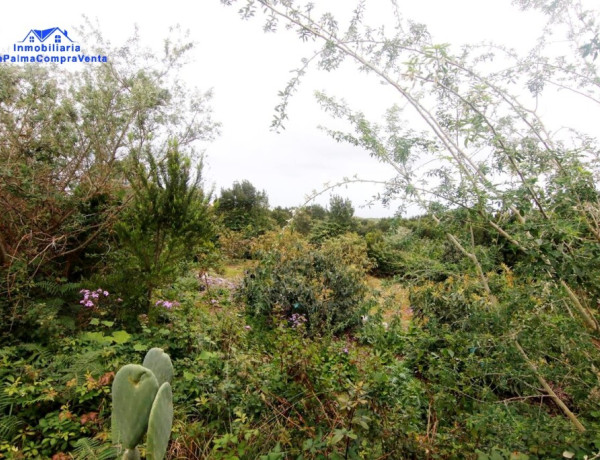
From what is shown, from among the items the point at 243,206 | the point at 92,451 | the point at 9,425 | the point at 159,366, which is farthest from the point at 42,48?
the point at 243,206

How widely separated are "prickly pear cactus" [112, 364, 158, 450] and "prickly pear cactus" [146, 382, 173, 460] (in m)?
0.05

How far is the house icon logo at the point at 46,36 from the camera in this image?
16.5ft

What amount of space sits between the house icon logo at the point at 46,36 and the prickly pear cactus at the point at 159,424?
6714mm

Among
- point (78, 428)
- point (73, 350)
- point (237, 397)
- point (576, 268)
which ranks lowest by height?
point (78, 428)

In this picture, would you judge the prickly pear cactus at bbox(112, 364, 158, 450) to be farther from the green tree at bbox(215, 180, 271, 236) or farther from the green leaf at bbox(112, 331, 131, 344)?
the green tree at bbox(215, 180, 271, 236)

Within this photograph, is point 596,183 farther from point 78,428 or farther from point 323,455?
point 78,428

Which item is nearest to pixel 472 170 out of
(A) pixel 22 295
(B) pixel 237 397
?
(B) pixel 237 397

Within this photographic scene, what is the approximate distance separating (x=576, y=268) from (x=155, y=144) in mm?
7423

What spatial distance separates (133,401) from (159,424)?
4.5 inches

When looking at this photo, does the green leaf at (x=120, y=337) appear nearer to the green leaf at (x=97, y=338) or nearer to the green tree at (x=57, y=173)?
the green leaf at (x=97, y=338)

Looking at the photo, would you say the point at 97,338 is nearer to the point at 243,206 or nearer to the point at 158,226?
the point at 158,226

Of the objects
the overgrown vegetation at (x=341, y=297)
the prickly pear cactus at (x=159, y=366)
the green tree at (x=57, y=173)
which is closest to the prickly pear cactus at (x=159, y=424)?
the prickly pear cactus at (x=159, y=366)

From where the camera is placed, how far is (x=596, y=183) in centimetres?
122

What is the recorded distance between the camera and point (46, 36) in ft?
16.8
